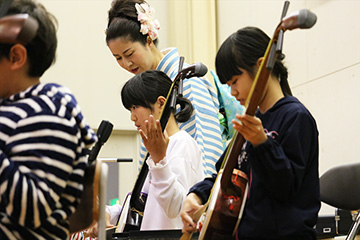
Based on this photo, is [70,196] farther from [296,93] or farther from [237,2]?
[237,2]

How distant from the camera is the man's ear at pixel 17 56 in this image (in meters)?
1.21

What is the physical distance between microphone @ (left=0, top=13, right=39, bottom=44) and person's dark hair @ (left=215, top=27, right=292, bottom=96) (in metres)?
0.61

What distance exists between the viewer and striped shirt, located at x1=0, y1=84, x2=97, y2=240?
1.09 metres

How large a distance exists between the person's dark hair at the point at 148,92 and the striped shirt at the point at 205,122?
14 cm

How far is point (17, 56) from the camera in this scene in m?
1.21

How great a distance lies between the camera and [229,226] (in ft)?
4.85

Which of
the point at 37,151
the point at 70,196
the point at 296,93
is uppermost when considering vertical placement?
the point at 37,151

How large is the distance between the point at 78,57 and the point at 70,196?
3.97 m

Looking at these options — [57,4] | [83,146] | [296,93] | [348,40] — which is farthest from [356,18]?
→ [57,4]

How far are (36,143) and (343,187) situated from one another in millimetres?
1549

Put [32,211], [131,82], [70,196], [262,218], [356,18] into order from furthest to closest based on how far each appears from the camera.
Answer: [356,18], [131,82], [262,218], [70,196], [32,211]

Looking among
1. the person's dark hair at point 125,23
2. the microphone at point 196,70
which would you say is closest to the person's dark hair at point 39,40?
the microphone at point 196,70

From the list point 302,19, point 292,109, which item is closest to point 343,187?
point 292,109

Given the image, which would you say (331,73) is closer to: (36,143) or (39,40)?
(39,40)
